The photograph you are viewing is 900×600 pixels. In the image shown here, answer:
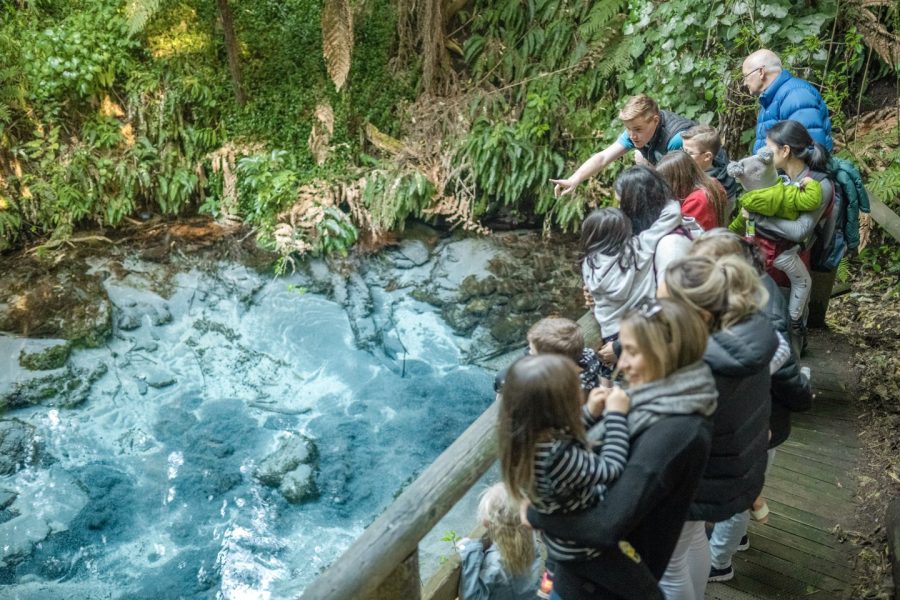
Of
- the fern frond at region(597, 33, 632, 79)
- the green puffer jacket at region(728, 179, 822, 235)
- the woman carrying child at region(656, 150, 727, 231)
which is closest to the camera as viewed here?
the woman carrying child at region(656, 150, 727, 231)

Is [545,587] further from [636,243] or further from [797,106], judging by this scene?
[797,106]

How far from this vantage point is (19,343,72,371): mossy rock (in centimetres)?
723

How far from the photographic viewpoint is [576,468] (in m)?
1.75

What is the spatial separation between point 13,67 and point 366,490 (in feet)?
22.7

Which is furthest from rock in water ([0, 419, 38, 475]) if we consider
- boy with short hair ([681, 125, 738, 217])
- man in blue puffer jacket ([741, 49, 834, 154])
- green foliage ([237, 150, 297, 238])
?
man in blue puffer jacket ([741, 49, 834, 154])

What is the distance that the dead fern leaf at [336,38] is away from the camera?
766 cm

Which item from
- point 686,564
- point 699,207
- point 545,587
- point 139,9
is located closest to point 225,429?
point 139,9

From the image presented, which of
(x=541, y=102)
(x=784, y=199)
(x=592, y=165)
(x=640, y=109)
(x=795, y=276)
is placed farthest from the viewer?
(x=541, y=102)

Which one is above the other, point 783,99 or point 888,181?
point 783,99

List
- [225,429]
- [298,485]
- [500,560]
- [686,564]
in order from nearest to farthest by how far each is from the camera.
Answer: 1. [686,564]
2. [500,560]
3. [298,485]
4. [225,429]

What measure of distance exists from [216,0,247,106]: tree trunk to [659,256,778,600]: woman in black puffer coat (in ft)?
25.5

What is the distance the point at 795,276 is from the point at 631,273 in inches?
64.8

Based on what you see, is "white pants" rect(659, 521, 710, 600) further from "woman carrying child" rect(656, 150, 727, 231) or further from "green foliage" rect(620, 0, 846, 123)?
"green foliage" rect(620, 0, 846, 123)

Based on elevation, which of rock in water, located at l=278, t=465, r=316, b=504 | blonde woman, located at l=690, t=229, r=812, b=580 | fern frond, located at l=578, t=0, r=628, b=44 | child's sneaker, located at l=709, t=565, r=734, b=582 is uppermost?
fern frond, located at l=578, t=0, r=628, b=44
